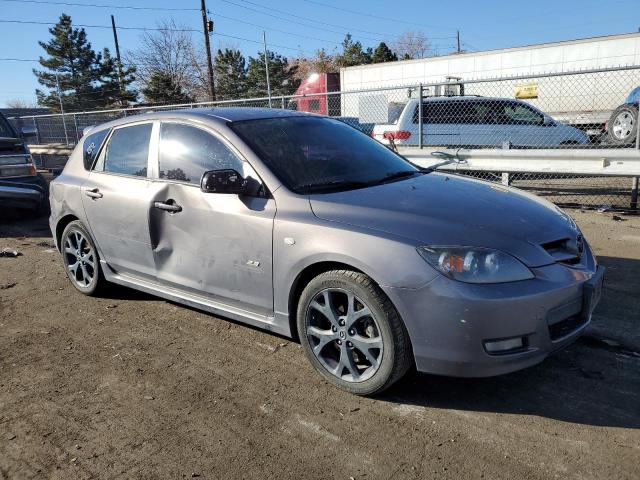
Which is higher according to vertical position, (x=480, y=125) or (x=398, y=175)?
(x=480, y=125)

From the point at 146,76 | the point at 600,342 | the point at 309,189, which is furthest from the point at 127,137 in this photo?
the point at 146,76

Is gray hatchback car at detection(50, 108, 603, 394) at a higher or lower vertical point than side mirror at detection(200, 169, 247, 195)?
lower

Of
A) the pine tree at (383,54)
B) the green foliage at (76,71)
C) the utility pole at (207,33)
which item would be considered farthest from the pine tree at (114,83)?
the pine tree at (383,54)

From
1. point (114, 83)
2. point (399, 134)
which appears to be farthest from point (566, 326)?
point (114, 83)

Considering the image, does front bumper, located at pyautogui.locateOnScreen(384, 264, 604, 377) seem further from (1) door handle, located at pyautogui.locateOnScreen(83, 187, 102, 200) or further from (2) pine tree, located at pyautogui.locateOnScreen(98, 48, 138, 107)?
(2) pine tree, located at pyautogui.locateOnScreen(98, 48, 138, 107)

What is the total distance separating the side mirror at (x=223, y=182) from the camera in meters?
3.38

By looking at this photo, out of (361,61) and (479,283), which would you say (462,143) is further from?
(361,61)

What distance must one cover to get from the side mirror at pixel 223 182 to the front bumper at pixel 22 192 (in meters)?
6.48

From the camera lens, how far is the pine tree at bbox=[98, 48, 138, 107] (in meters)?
41.4

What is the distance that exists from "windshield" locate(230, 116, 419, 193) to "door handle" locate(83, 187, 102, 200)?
60.3 inches

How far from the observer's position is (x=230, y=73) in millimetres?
47719

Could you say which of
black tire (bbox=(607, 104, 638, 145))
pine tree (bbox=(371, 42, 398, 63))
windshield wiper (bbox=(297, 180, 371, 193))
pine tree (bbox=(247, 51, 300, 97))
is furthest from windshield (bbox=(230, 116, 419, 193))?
pine tree (bbox=(371, 42, 398, 63))

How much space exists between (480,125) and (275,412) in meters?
9.26

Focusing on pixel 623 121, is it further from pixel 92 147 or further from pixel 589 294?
pixel 92 147
